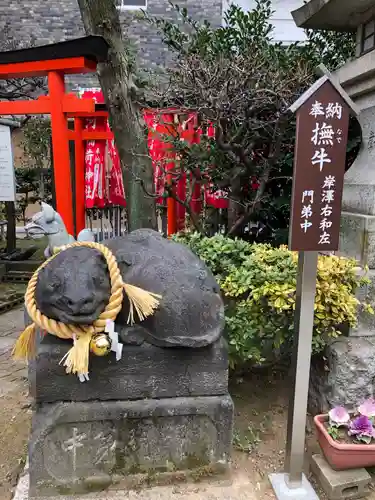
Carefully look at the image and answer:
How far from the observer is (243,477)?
2.68 m

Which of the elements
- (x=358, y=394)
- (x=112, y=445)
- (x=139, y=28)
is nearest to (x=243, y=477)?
(x=112, y=445)

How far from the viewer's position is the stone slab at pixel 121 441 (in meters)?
2.37

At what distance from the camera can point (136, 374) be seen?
242 cm

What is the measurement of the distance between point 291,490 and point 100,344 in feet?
4.88

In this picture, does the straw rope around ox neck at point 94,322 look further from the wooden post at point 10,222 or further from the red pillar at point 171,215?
the wooden post at point 10,222

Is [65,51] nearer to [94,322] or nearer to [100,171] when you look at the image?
[100,171]

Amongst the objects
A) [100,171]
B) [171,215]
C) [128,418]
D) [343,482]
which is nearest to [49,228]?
[128,418]

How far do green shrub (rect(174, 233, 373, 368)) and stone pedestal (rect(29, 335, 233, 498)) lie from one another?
690 millimetres

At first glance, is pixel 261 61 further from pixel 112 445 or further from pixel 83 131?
pixel 112 445

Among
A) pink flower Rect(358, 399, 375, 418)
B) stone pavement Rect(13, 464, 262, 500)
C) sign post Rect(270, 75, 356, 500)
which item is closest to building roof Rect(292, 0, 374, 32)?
sign post Rect(270, 75, 356, 500)

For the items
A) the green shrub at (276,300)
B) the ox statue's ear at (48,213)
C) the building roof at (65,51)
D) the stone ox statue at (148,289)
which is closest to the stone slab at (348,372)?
the green shrub at (276,300)

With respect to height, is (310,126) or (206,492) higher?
(310,126)

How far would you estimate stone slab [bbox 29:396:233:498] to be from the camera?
237cm

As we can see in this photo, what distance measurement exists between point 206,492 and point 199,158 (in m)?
3.62
